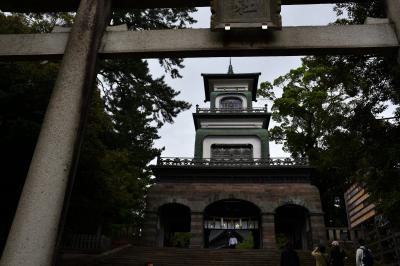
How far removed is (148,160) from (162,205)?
308 inches

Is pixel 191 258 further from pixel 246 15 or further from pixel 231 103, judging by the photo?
pixel 231 103

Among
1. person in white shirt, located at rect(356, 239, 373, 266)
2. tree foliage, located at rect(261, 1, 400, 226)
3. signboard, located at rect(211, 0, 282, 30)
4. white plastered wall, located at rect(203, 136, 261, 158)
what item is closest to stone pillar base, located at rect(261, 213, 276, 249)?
white plastered wall, located at rect(203, 136, 261, 158)

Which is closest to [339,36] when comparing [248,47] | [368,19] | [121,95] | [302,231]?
[368,19]

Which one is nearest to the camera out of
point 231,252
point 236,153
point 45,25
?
point 45,25

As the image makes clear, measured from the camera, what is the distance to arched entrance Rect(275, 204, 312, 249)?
1872 cm

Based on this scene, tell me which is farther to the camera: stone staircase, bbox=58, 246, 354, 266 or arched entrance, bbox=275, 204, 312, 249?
arched entrance, bbox=275, 204, 312, 249

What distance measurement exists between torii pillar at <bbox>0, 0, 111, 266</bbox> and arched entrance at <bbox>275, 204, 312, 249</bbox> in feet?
52.5

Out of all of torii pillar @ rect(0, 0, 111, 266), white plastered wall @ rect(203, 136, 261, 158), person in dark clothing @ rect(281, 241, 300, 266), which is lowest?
person in dark clothing @ rect(281, 241, 300, 266)

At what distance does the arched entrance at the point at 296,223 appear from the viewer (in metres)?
18.7

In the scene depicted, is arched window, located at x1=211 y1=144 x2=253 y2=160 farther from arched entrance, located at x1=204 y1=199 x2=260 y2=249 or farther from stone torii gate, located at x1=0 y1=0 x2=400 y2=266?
stone torii gate, located at x1=0 y1=0 x2=400 y2=266

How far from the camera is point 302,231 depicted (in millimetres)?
19828

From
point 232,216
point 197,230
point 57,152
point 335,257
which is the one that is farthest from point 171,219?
point 57,152

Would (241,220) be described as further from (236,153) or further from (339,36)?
(339,36)

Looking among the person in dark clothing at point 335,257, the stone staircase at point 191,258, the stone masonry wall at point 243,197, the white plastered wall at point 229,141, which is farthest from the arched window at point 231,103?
the person in dark clothing at point 335,257
